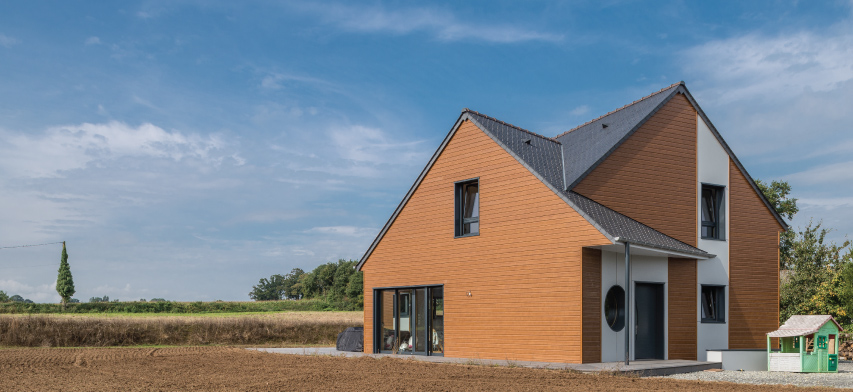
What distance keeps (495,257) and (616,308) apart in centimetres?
293

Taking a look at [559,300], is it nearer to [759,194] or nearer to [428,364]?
[428,364]

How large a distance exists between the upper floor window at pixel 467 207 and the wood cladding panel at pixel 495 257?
0.62 feet

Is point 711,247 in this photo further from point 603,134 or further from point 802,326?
point 603,134

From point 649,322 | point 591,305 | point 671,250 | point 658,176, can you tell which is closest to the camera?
point 591,305

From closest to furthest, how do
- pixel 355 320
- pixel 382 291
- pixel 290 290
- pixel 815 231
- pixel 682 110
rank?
pixel 682 110 → pixel 382 291 → pixel 815 231 → pixel 355 320 → pixel 290 290

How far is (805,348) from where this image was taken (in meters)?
14.7

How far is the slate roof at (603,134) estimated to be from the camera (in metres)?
16.8

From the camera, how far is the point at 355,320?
3419 cm

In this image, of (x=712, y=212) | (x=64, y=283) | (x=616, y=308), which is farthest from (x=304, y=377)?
(x=64, y=283)

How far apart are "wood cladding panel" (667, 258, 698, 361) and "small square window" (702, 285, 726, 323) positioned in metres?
0.70

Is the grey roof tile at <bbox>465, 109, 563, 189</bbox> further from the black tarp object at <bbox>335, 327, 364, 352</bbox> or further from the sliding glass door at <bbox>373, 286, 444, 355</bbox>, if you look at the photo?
the black tarp object at <bbox>335, 327, 364, 352</bbox>

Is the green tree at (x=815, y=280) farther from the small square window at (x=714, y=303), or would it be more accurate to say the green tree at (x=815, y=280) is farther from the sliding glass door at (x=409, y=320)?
the sliding glass door at (x=409, y=320)

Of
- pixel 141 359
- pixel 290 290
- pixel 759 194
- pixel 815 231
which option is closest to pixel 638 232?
pixel 759 194

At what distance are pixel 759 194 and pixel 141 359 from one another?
1655 cm
